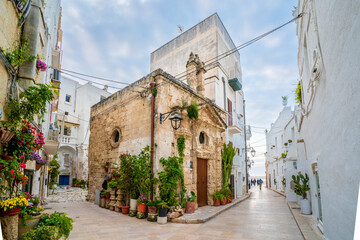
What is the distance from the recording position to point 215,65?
47.3 feet

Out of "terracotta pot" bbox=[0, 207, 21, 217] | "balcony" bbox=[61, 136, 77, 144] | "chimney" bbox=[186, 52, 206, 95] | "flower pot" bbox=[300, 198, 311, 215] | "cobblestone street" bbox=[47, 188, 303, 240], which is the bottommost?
"cobblestone street" bbox=[47, 188, 303, 240]

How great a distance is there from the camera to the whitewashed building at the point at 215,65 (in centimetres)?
1452

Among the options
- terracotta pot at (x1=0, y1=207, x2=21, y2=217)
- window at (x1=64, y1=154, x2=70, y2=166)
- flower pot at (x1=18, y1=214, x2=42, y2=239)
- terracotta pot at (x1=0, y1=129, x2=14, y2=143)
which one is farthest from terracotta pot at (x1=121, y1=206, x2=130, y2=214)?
window at (x1=64, y1=154, x2=70, y2=166)

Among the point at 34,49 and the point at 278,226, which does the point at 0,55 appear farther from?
the point at 278,226

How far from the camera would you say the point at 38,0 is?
5.11 meters

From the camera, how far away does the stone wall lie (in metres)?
8.59

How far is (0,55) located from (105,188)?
8.30m

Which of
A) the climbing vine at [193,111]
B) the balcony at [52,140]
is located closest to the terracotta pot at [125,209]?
the balcony at [52,140]

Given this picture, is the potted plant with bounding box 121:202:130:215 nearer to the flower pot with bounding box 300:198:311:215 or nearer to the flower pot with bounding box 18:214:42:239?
the flower pot with bounding box 18:214:42:239

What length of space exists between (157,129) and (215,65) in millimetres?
8188

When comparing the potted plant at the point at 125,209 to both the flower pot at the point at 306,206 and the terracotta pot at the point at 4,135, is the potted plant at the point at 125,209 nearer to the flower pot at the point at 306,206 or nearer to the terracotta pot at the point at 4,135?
the terracotta pot at the point at 4,135

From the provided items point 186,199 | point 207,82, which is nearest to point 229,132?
point 207,82

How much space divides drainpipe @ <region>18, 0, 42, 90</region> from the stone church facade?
4.38 metres

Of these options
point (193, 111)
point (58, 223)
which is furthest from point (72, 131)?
point (58, 223)
